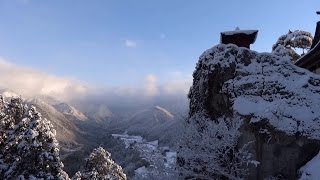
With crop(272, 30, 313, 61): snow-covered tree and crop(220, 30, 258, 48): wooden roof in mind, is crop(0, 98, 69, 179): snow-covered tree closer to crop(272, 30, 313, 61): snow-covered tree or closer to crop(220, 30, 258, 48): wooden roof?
crop(220, 30, 258, 48): wooden roof

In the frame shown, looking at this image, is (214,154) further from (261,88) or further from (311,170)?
(261,88)

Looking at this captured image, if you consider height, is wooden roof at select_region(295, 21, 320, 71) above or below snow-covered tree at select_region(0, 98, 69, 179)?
above

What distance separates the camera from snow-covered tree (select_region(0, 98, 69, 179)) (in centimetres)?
2694

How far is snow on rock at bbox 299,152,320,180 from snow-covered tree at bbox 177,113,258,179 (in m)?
2.28

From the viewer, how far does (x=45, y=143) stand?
27.8m

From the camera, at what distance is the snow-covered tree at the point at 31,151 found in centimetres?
2694

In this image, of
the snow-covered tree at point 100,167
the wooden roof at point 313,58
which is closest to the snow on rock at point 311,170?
the wooden roof at point 313,58

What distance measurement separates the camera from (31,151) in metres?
27.0

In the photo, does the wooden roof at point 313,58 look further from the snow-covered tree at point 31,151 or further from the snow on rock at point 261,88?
the snow-covered tree at point 31,151

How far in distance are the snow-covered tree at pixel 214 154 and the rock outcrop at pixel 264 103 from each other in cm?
91

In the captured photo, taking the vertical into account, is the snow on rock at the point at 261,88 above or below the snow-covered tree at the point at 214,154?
above

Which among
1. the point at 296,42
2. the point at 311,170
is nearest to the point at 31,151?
the point at 311,170

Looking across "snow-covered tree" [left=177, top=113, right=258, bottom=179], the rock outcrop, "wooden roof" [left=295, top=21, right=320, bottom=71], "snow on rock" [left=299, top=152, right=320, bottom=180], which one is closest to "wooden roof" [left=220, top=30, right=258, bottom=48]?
the rock outcrop

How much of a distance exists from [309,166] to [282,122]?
2.37 meters
